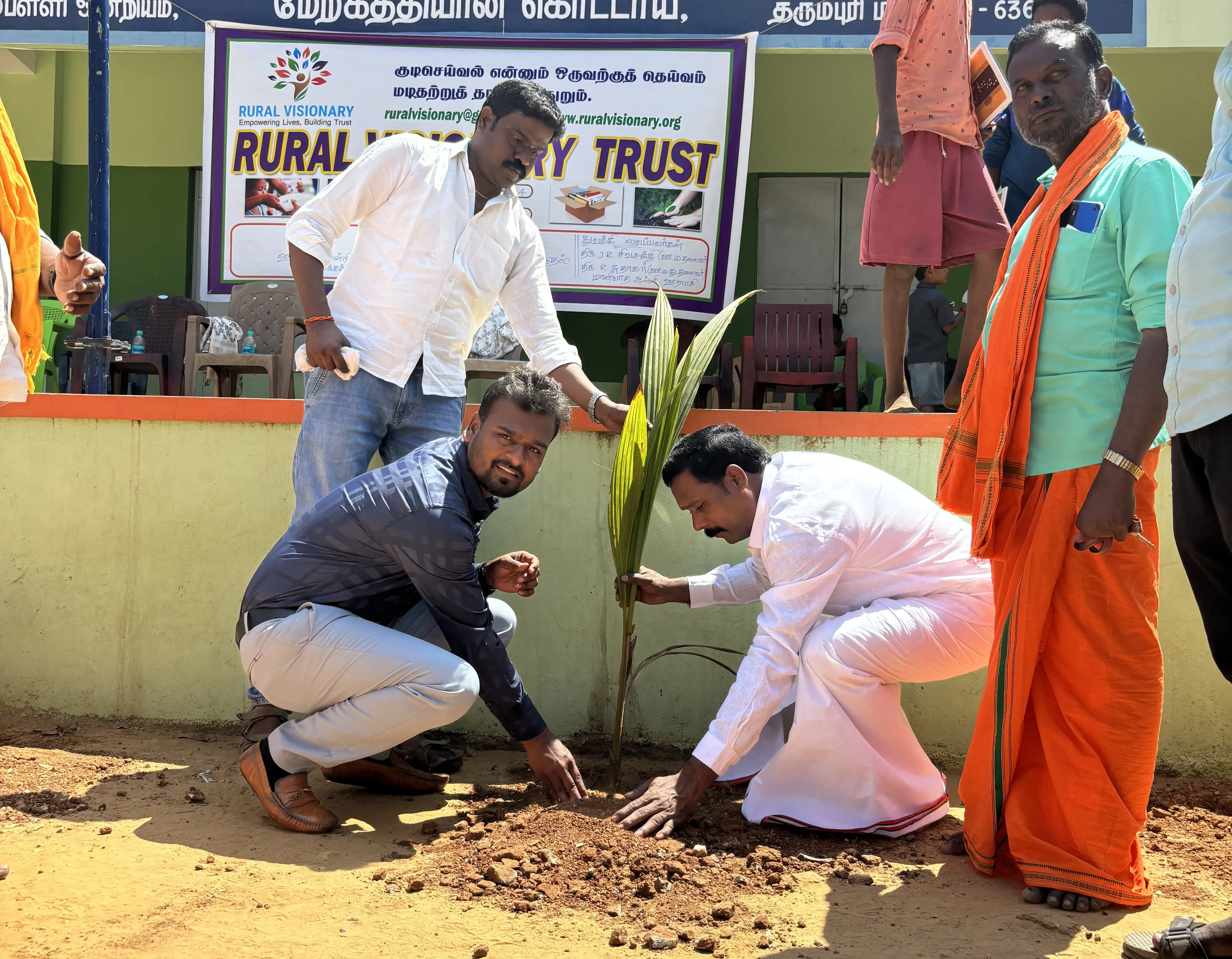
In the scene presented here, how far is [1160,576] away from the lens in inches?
140

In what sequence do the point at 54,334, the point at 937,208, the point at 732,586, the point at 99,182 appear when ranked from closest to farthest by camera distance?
the point at 732,586, the point at 937,208, the point at 99,182, the point at 54,334

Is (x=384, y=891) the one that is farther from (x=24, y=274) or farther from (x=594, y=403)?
(x=24, y=274)

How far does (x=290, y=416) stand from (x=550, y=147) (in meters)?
3.48

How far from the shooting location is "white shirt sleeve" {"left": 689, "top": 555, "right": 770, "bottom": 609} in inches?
130

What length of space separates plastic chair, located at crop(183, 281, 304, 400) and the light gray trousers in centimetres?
330

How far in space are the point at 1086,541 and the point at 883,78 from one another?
197 centimetres

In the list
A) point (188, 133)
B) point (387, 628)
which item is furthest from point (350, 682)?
point (188, 133)

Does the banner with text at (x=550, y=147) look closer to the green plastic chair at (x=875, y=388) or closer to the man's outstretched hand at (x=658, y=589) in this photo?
the green plastic chair at (x=875, y=388)

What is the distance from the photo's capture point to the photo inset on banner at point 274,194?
6.68 m

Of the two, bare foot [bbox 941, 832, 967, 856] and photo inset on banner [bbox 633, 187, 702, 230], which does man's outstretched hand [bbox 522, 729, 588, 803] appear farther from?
photo inset on banner [bbox 633, 187, 702, 230]

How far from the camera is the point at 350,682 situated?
2791 mm

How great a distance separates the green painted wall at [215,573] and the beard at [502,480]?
31.9 inches

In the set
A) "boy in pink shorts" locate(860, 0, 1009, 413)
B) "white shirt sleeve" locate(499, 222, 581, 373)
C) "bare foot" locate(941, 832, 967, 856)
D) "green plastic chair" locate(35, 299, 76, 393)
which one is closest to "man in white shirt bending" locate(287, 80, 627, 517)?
"white shirt sleeve" locate(499, 222, 581, 373)

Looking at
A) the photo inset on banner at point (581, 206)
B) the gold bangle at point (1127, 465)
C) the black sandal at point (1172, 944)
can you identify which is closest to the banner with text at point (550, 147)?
the photo inset on banner at point (581, 206)
